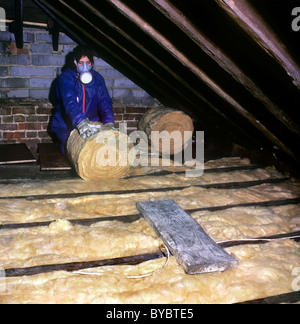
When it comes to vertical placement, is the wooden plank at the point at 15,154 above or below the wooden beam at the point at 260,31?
below

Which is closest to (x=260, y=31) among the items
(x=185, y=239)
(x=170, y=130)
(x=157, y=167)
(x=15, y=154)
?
(x=185, y=239)

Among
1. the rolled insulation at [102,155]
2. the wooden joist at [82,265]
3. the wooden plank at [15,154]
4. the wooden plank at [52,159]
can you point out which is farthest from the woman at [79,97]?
the wooden joist at [82,265]

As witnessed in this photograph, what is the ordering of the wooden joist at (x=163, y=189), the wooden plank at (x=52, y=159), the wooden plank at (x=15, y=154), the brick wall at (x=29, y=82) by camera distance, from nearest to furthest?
the wooden joist at (x=163, y=189) → the wooden plank at (x=52, y=159) → the wooden plank at (x=15, y=154) → the brick wall at (x=29, y=82)

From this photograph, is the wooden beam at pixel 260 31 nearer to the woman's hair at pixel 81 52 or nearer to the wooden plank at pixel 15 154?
the woman's hair at pixel 81 52

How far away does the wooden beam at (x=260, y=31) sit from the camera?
1377 millimetres

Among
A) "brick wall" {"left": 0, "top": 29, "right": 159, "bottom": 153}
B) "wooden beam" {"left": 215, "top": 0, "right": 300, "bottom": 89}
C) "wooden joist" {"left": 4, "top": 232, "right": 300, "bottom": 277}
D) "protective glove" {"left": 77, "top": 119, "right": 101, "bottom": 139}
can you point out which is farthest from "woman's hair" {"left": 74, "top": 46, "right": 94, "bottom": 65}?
"wooden joist" {"left": 4, "top": 232, "right": 300, "bottom": 277}

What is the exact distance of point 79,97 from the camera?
3.28 meters

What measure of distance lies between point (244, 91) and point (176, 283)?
4.70 ft

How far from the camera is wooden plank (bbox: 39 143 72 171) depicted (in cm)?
290

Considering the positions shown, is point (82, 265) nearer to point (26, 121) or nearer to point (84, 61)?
point (84, 61)
